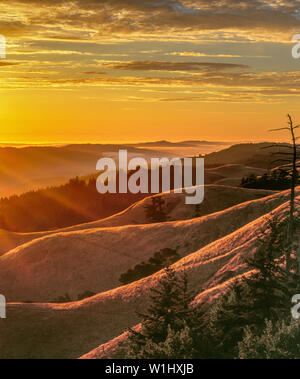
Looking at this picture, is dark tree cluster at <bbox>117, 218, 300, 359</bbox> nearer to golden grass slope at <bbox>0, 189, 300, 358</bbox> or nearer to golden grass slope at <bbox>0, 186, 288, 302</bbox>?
golden grass slope at <bbox>0, 189, 300, 358</bbox>

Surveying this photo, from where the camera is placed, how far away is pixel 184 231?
101125 mm

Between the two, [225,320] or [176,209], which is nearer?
[225,320]

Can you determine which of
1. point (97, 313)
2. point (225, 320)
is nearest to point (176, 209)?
point (97, 313)

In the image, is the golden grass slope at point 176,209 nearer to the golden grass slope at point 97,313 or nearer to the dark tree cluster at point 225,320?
the golden grass slope at point 97,313

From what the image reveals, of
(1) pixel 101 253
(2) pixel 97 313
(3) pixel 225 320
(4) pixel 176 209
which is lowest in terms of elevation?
(1) pixel 101 253

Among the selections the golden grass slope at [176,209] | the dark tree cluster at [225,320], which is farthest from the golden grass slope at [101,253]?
the dark tree cluster at [225,320]

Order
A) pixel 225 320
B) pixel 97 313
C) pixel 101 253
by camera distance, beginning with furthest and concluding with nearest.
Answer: pixel 101 253 → pixel 97 313 → pixel 225 320

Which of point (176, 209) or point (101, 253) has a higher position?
point (176, 209)

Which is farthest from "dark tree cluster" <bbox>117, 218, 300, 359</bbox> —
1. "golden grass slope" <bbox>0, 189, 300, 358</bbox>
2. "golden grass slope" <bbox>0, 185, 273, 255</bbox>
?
"golden grass slope" <bbox>0, 185, 273, 255</bbox>

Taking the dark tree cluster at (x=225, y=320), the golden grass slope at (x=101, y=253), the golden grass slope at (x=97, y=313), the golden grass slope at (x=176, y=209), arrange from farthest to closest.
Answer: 1. the golden grass slope at (x=176, y=209)
2. the golden grass slope at (x=101, y=253)
3. the golden grass slope at (x=97, y=313)
4. the dark tree cluster at (x=225, y=320)

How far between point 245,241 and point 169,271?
105 feet

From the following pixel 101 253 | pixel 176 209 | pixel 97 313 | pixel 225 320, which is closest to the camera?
pixel 225 320

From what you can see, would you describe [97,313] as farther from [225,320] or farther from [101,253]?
[101,253]
